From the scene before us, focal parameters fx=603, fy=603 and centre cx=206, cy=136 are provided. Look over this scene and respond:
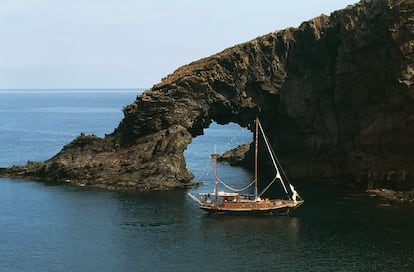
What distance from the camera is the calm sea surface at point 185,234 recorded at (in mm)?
68125

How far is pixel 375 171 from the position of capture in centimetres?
10875

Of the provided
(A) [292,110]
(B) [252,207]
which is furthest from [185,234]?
(A) [292,110]

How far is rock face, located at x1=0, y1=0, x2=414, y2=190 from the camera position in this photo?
108125mm

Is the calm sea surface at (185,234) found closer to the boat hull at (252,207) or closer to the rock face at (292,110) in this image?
the boat hull at (252,207)

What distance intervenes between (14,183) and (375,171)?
6800cm

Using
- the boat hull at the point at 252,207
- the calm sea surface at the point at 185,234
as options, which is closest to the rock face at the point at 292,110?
the calm sea surface at the point at 185,234

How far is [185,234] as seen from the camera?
79.9 meters

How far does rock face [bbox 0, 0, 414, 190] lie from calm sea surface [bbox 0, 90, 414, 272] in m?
8.30

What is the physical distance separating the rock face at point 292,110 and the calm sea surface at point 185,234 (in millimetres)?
8302

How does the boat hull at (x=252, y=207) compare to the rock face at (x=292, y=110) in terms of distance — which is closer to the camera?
the boat hull at (x=252, y=207)

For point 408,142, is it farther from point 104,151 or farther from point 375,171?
point 104,151

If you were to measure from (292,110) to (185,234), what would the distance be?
5161 cm

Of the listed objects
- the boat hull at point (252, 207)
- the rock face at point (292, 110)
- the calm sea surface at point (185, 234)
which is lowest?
the calm sea surface at point (185, 234)

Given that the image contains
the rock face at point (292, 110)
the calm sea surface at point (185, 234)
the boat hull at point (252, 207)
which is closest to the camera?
the calm sea surface at point (185, 234)
